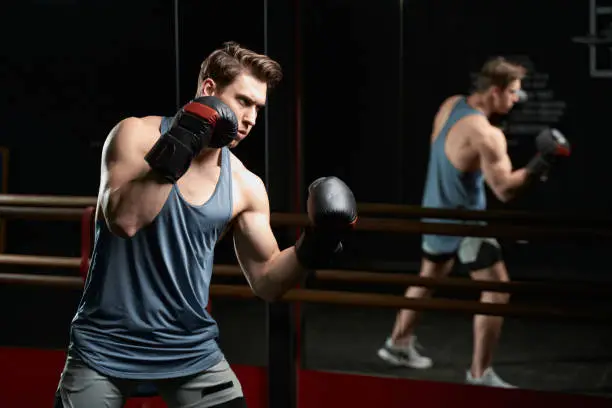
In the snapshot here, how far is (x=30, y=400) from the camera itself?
16.0 ft

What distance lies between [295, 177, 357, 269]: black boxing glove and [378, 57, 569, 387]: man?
6.97 feet

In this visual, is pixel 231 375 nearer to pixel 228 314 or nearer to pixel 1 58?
pixel 228 314

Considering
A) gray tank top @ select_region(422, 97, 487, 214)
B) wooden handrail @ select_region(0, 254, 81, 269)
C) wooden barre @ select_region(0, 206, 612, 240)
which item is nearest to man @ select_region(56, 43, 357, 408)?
wooden barre @ select_region(0, 206, 612, 240)

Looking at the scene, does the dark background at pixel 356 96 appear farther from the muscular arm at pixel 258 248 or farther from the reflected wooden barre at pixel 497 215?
the muscular arm at pixel 258 248

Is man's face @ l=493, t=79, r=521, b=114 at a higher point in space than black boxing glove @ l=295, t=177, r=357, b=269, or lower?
higher

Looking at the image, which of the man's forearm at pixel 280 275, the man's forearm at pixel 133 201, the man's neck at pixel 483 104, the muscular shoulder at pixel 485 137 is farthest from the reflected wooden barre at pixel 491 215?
the man's forearm at pixel 133 201

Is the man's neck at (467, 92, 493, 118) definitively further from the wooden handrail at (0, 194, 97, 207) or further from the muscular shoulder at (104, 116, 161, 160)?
the muscular shoulder at (104, 116, 161, 160)

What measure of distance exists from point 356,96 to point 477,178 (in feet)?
6.51

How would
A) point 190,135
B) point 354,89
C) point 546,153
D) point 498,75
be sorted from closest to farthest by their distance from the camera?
point 190,135 → point 546,153 → point 498,75 → point 354,89

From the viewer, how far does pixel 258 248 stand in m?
3.09

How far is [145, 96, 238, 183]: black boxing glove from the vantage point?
8.60 feet

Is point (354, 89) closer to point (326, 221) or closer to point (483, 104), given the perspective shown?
point (483, 104)

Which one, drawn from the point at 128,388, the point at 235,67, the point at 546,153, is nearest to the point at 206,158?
the point at 235,67

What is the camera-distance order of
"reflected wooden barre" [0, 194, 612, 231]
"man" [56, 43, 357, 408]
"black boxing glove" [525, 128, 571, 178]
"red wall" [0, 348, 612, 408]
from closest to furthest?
"man" [56, 43, 357, 408] < "reflected wooden barre" [0, 194, 612, 231] < "red wall" [0, 348, 612, 408] < "black boxing glove" [525, 128, 571, 178]
